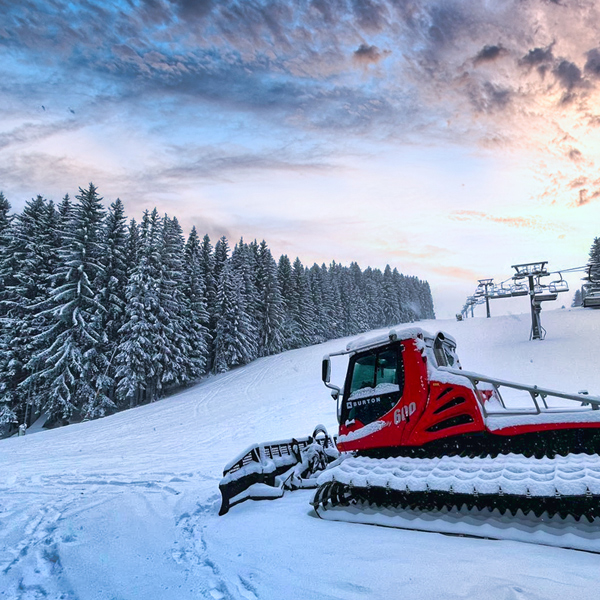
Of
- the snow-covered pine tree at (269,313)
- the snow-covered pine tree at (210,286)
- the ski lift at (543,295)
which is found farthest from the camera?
the snow-covered pine tree at (269,313)

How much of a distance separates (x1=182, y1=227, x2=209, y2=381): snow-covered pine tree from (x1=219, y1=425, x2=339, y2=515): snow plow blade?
2949cm

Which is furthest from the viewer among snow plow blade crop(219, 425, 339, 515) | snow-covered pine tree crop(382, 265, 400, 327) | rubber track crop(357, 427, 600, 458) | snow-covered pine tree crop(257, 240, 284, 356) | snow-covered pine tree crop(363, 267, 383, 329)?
snow-covered pine tree crop(382, 265, 400, 327)

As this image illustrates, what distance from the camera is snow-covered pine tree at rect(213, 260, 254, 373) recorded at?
136 ft

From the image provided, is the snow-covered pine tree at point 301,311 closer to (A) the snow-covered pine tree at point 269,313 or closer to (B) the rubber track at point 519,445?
(A) the snow-covered pine tree at point 269,313

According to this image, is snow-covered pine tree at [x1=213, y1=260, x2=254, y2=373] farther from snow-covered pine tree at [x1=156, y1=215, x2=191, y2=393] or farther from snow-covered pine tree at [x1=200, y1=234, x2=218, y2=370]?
snow-covered pine tree at [x1=156, y1=215, x2=191, y2=393]

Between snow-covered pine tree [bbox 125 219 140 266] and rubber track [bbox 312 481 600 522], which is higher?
snow-covered pine tree [bbox 125 219 140 266]

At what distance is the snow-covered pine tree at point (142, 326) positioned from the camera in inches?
1202

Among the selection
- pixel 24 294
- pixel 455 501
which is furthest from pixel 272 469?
pixel 24 294

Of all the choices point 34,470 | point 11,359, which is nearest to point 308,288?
point 11,359

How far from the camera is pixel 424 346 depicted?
19.4ft

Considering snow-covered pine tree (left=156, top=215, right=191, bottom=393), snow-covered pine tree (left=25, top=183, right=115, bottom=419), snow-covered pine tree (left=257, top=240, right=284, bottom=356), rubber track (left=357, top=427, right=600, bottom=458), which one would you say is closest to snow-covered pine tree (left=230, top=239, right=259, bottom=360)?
snow-covered pine tree (left=257, top=240, right=284, bottom=356)

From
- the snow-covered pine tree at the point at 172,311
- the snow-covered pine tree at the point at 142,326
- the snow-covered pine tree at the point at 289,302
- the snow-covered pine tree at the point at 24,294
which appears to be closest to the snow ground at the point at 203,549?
the snow-covered pine tree at the point at 142,326

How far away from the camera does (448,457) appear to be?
199 inches

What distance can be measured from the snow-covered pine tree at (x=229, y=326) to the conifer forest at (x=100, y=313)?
0.35 feet
